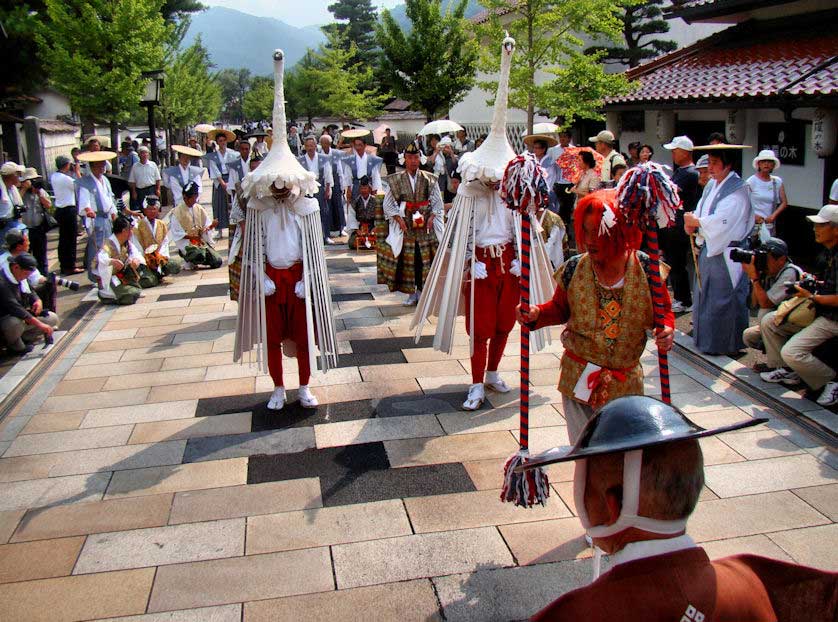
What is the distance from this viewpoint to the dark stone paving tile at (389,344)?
764cm

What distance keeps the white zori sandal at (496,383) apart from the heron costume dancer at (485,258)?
0.95ft

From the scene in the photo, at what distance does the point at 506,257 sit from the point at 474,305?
1.48 ft

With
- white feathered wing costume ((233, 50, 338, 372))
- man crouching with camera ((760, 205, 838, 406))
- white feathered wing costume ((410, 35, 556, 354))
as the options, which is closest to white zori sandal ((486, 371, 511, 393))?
white feathered wing costume ((410, 35, 556, 354))

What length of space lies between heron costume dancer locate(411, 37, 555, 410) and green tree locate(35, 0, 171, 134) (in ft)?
41.6

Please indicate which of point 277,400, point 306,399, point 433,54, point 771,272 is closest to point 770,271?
point 771,272

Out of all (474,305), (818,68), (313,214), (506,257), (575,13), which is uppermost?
(575,13)

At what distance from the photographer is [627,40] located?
795 inches

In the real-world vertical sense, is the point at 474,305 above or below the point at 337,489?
above

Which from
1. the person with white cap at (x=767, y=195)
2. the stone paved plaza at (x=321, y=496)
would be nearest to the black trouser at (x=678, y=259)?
the person with white cap at (x=767, y=195)

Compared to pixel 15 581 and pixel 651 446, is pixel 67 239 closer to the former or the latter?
pixel 15 581

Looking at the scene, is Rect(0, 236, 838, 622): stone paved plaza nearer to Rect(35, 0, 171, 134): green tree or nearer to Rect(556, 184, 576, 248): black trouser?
Rect(556, 184, 576, 248): black trouser

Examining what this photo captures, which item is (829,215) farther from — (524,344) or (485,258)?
(524,344)

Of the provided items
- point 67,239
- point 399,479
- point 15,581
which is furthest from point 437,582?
point 67,239

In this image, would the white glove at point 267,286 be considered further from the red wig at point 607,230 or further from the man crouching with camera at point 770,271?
the man crouching with camera at point 770,271
